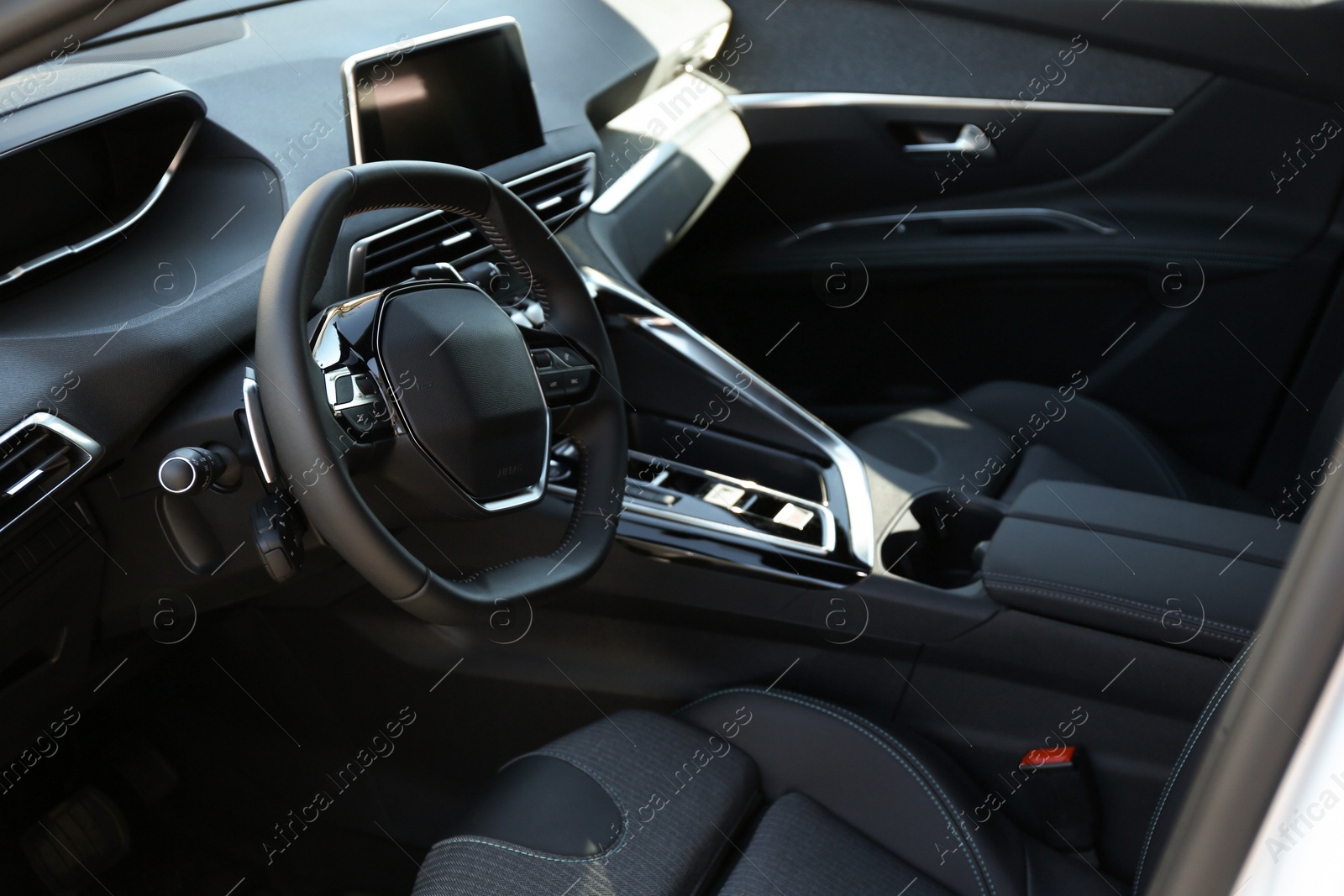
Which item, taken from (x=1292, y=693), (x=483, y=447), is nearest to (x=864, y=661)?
(x=483, y=447)

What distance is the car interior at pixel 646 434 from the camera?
38.8 inches

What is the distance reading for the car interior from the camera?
99cm

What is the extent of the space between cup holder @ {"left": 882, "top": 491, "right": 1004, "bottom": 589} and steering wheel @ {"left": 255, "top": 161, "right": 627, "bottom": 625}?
46 cm

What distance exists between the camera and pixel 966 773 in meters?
1.26

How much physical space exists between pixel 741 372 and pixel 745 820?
62 centimetres

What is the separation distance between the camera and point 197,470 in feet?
3.02

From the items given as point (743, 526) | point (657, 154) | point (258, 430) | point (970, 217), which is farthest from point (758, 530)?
point (970, 217)

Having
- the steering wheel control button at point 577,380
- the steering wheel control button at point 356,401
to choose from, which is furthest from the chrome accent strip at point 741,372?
the steering wheel control button at point 356,401

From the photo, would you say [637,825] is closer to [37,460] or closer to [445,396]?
[445,396]

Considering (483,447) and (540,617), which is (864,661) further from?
(483,447)

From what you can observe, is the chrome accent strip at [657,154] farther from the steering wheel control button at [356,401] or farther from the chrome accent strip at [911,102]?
the steering wheel control button at [356,401]

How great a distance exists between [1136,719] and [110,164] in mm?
1263

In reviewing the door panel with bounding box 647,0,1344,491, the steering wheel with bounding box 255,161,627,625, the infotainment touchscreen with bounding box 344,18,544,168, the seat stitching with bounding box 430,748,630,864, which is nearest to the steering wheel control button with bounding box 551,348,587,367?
the steering wheel with bounding box 255,161,627,625

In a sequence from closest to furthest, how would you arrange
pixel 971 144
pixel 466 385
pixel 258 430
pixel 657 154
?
pixel 258 430 < pixel 466 385 < pixel 657 154 < pixel 971 144
